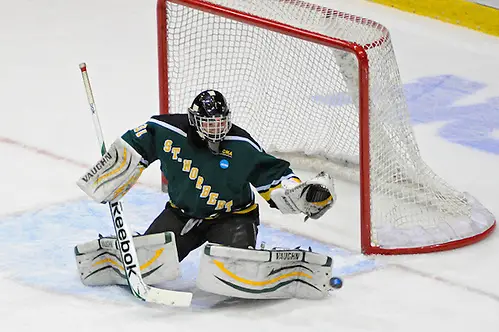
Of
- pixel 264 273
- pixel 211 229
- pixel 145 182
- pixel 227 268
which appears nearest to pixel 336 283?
pixel 264 273

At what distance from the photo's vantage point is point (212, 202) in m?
4.29

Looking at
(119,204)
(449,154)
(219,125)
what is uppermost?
(219,125)

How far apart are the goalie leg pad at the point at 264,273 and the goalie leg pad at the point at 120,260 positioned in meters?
0.15

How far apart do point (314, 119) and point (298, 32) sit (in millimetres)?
840

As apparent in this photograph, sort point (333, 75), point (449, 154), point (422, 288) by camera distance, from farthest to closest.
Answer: point (449, 154) < point (333, 75) < point (422, 288)

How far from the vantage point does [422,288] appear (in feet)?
14.4

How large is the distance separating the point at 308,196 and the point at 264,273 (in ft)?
0.97

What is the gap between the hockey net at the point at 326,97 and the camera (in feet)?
15.2

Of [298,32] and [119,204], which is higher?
[298,32]

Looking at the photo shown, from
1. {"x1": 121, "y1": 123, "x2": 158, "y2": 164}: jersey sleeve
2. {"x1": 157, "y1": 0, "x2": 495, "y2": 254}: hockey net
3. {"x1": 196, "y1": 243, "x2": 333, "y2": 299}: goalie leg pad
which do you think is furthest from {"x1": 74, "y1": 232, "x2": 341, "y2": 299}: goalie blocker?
{"x1": 157, "y1": 0, "x2": 495, "y2": 254}: hockey net

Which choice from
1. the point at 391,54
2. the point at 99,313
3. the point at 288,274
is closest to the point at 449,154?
the point at 391,54

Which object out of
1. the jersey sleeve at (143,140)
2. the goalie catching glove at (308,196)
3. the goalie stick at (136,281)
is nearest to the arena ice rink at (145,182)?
the goalie stick at (136,281)

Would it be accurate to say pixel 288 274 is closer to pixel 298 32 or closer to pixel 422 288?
pixel 422 288

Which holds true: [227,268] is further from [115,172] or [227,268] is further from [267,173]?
[115,172]
